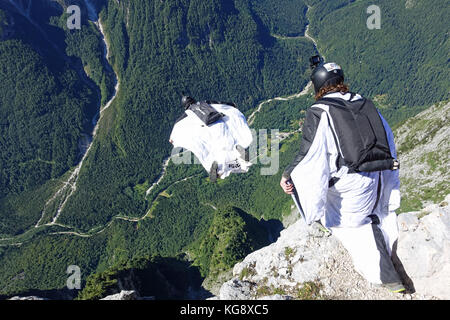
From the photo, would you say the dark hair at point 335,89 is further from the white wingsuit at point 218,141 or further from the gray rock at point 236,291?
the gray rock at point 236,291

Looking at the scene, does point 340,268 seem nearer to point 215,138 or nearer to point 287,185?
point 287,185

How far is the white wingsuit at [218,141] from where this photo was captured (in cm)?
789

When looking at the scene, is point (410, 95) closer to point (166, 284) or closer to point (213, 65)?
point (213, 65)

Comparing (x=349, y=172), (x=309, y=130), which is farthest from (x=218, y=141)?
(x=349, y=172)

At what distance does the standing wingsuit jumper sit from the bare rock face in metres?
1.51

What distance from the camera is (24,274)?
175 feet

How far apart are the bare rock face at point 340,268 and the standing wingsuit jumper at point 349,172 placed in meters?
1.51

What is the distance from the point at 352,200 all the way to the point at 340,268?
431cm

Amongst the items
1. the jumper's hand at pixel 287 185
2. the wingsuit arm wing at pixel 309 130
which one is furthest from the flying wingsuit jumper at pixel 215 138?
the wingsuit arm wing at pixel 309 130

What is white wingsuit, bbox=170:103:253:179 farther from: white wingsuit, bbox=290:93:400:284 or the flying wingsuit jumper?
white wingsuit, bbox=290:93:400:284

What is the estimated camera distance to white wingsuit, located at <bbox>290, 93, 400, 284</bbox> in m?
5.02

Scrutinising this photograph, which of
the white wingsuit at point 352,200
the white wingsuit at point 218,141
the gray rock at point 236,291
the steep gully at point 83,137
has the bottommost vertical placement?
the gray rock at point 236,291

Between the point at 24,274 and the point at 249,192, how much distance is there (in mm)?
55080

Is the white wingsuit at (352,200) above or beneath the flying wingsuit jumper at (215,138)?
beneath
